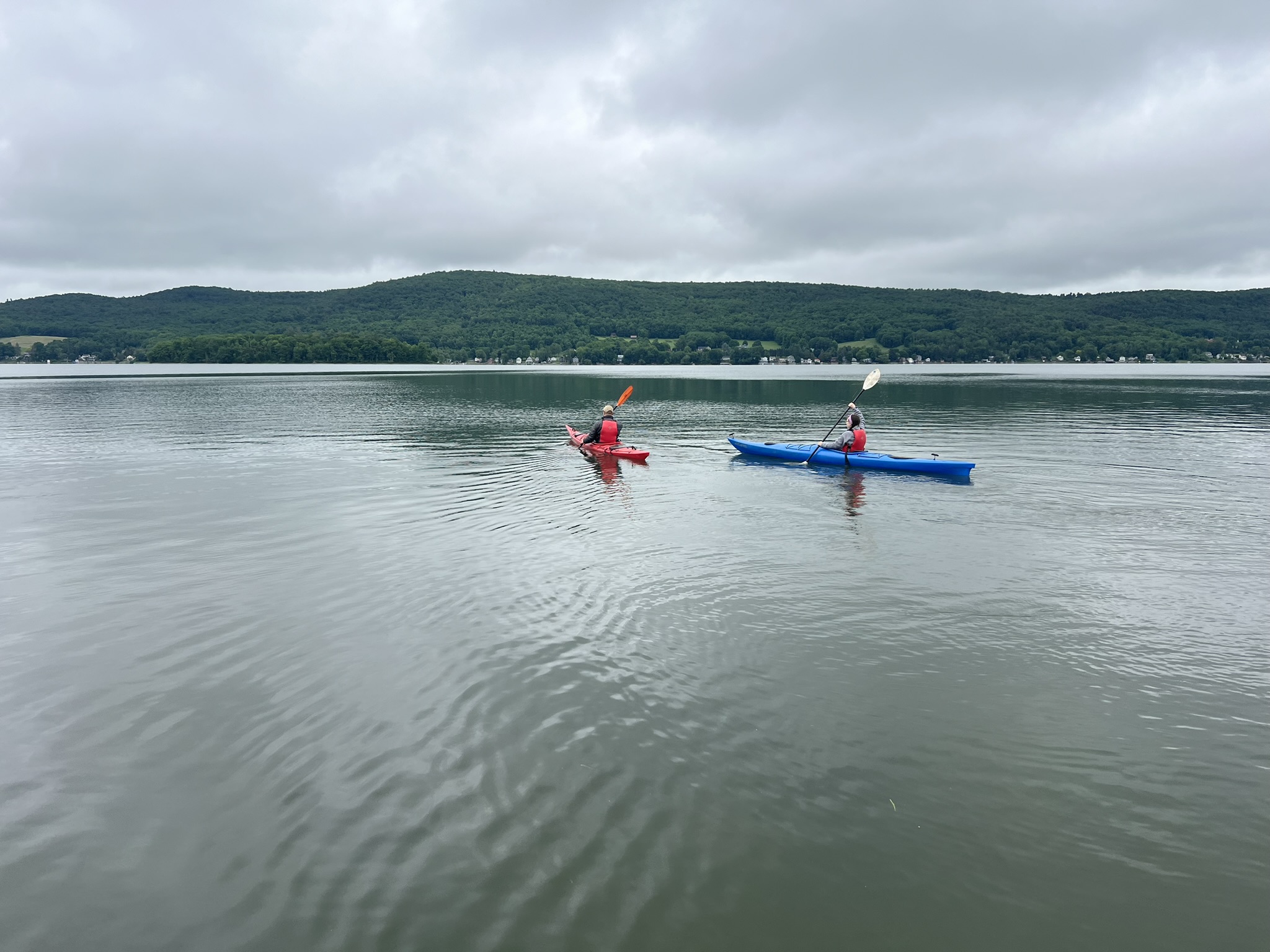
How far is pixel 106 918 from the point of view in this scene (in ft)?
20.3

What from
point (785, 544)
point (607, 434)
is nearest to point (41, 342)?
point (607, 434)

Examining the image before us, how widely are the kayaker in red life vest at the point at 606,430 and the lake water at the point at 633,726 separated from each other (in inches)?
458

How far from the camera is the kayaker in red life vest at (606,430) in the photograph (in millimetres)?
33531

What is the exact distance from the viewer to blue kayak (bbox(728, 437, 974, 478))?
27.7 m

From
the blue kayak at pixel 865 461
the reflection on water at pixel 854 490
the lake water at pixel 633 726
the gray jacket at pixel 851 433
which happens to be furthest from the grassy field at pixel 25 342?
the reflection on water at pixel 854 490

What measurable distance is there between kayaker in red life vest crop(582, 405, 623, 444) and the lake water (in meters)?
11.6

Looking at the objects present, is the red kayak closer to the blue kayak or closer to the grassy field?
the blue kayak

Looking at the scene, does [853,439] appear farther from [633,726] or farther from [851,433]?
[633,726]

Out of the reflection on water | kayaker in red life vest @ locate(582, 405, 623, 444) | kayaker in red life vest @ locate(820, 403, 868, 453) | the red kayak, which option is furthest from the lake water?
kayaker in red life vest @ locate(582, 405, 623, 444)

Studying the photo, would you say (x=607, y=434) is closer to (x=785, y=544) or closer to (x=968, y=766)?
(x=785, y=544)

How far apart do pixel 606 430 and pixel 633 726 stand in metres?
25.0

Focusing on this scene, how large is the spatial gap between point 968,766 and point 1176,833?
74.7 inches

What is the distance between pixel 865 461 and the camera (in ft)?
95.9

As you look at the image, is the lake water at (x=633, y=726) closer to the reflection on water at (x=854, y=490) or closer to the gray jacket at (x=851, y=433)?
the reflection on water at (x=854, y=490)
